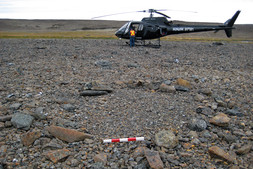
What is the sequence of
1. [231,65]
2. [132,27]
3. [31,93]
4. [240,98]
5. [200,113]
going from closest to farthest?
[200,113]
[31,93]
[240,98]
[231,65]
[132,27]

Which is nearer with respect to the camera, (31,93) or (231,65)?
(31,93)

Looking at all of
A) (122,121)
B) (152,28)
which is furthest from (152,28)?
(122,121)

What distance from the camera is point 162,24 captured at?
20234 millimetres

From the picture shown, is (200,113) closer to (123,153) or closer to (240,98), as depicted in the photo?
(240,98)

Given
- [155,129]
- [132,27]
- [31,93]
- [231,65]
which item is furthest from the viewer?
[132,27]

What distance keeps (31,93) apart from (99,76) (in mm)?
3211

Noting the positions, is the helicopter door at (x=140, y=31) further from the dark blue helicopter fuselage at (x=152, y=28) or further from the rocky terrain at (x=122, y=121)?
the rocky terrain at (x=122, y=121)

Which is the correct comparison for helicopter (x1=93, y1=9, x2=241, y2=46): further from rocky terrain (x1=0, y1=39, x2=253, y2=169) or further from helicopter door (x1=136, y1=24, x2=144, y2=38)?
rocky terrain (x1=0, y1=39, x2=253, y2=169)

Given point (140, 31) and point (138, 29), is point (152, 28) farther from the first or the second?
point (138, 29)

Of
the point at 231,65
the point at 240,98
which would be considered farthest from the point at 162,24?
the point at 240,98

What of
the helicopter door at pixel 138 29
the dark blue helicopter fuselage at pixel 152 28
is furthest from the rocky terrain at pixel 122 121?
the helicopter door at pixel 138 29

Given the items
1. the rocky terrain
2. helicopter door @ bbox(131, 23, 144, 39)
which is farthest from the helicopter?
the rocky terrain

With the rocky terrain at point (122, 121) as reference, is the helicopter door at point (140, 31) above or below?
above

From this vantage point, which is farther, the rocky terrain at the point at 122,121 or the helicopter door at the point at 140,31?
the helicopter door at the point at 140,31
